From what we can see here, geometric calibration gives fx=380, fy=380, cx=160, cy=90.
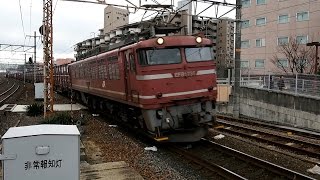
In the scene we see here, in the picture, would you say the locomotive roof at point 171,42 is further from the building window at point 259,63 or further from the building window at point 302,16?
the building window at point 259,63

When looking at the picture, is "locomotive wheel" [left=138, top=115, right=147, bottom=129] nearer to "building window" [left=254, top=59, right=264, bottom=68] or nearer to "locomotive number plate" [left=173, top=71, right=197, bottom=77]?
"locomotive number plate" [left=173, top=71, right=197, bottom=77]

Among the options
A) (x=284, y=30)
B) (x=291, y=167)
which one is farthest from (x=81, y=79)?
(x=284, y=30)

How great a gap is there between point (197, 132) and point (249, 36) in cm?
4164

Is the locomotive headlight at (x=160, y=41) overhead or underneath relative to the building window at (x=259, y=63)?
underneath

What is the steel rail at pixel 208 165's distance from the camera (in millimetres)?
7988

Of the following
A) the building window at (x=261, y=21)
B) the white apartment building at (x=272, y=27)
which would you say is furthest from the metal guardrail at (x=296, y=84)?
the building window at (x=261, y=21)

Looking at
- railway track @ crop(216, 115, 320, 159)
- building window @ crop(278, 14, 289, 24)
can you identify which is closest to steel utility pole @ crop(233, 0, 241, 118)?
railway track @ crop(216, 115, 320, 159)

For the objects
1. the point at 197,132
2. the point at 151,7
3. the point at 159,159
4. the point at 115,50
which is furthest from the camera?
the point at 151,7

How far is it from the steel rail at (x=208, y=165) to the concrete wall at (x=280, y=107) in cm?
878

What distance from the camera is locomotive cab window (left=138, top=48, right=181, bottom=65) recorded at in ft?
35.6

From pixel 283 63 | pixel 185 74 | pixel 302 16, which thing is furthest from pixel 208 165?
pixel 302 16

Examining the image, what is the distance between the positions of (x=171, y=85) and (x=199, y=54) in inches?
55.2

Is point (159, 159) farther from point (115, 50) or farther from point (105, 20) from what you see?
point (105, 20)

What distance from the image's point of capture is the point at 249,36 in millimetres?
50500
